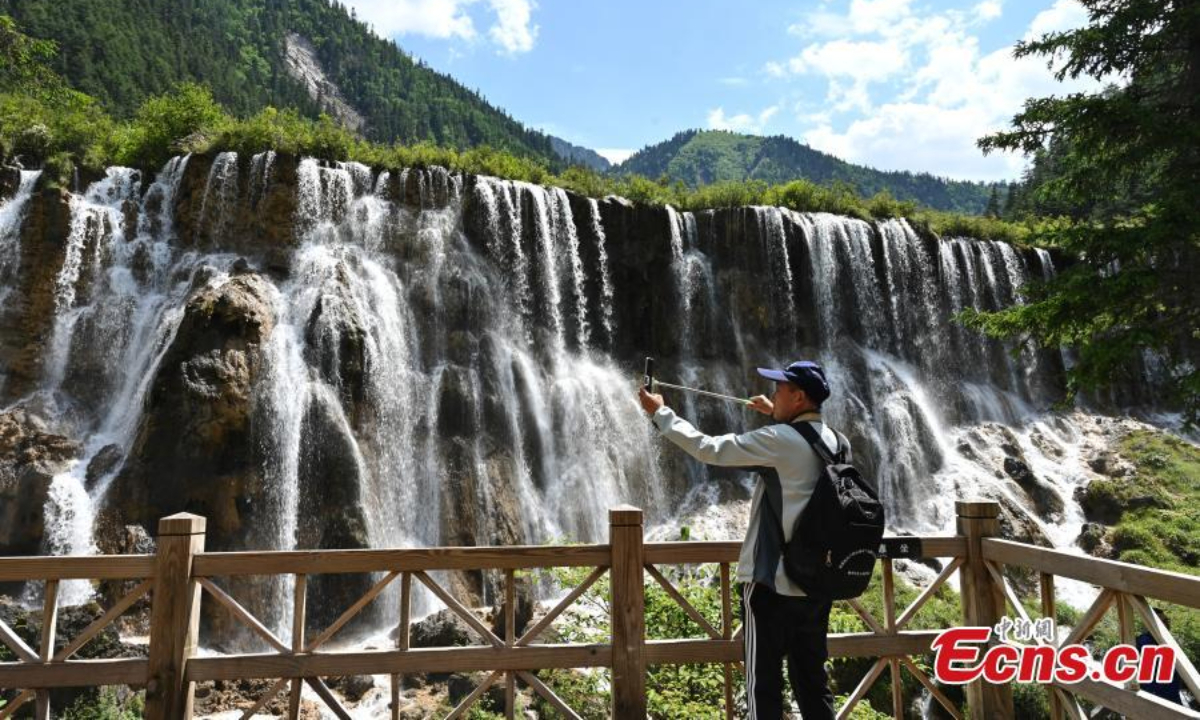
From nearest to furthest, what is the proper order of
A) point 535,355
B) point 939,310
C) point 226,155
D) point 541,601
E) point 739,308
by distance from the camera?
point 541,601
point 226,155
point 535,355
point 739,308
point 939,310

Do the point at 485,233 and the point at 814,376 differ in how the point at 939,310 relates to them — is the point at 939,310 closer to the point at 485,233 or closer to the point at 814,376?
the point at 485,233

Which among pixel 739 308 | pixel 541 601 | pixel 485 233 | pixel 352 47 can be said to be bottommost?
pixel 541 601

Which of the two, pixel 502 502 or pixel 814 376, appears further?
pixel 502 502

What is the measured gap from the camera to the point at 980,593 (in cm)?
504

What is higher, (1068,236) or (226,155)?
(226,155)

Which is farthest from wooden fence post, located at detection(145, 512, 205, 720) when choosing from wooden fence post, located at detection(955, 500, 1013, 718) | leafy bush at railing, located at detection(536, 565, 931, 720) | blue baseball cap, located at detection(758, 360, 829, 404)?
wooden fence post, located at detection(955, 500, 1013, 718)

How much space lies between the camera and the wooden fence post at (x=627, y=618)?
14.8 feet

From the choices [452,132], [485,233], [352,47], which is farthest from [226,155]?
[352,47]

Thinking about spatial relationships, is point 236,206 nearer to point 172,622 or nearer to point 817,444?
point 172,622

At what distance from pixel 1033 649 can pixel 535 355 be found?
602 inches

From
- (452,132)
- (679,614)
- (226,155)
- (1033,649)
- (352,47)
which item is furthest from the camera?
(352,47)

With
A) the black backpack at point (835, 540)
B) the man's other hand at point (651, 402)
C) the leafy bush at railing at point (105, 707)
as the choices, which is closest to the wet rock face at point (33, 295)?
the leafy bush at railing at point (105, 707)

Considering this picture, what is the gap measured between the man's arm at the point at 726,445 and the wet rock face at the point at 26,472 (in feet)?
46.0

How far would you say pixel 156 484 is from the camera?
44.5 feet
